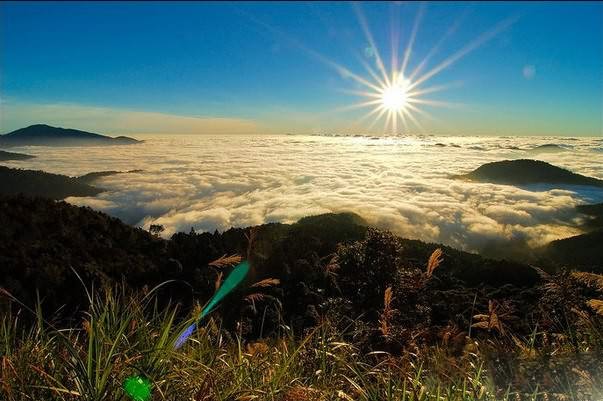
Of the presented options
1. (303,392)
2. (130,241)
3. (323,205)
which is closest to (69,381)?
(303,392)

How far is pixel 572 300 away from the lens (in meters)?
4.90

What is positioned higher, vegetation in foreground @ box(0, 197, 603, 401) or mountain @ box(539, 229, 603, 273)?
vegetation in foreground @ box(0, 197, 603, 401)

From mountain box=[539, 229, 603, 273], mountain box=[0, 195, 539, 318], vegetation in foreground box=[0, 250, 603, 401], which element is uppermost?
vegetation in foreground box=[0, 250, 603, 401]

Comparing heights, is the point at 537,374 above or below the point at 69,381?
below

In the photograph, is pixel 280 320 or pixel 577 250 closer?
pixel 280 320

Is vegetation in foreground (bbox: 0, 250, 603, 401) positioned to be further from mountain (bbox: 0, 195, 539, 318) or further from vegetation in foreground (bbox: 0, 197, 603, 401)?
mountain (bbox: 0, 195, 539, 318)

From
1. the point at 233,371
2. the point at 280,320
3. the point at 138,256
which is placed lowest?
the point at 138,256

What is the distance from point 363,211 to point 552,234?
81.6 meters

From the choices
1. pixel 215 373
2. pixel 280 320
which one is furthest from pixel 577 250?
pixel 215 373

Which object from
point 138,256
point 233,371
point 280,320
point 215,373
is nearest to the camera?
point 215,373

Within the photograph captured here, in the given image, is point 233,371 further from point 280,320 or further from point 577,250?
point 577,250

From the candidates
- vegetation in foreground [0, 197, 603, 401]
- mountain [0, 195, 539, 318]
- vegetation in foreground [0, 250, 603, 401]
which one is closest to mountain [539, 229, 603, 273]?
vegetation in foreground [0, 197, 603, 401]

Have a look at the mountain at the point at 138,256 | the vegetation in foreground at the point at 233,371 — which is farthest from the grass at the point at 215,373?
the mountain at the point at 138,256

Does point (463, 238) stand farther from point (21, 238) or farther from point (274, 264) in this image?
point (21, 238)
